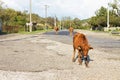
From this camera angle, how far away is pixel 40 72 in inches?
474

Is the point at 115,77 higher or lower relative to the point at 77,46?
lower

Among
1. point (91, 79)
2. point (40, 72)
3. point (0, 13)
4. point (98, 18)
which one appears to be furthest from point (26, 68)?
point (98, 18)

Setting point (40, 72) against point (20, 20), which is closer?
point (40, 72)

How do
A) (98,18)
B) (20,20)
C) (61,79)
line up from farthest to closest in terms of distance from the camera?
(98,18) < (20,20) < (61,79)

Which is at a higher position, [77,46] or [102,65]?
[77,46]

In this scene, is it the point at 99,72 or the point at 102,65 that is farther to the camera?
the point at 102,65

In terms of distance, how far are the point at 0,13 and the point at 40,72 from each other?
7247 cm

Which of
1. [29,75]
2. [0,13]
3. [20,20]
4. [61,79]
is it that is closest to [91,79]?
[61,79]

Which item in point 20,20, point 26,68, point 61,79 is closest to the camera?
point 61,79

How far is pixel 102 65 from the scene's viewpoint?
47.0ft

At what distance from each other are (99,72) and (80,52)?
86.2 inches

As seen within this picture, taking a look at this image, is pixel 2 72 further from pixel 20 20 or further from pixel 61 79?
pixel 20 20

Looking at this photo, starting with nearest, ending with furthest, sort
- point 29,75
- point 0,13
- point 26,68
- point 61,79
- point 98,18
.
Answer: point 61,79, point 29,75, point 26,68, point 0,13, point 98,18

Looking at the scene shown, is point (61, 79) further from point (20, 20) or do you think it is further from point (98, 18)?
point (98, 18)
